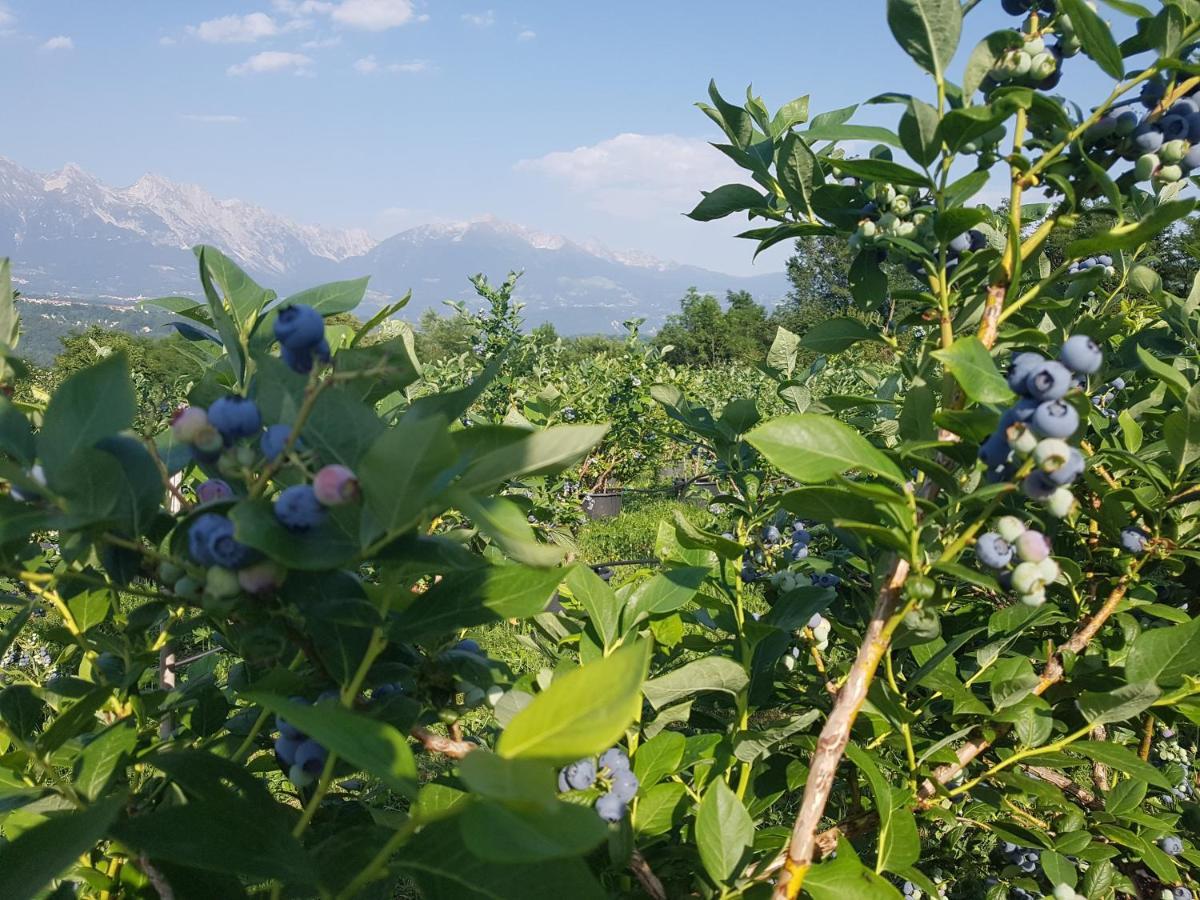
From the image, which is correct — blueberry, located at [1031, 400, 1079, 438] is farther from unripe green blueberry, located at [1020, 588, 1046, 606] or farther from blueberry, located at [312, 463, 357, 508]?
blueberry, located at [312, 463, 357, 508]

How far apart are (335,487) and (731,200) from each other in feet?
2.36

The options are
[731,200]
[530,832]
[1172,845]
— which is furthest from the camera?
[1172,845]

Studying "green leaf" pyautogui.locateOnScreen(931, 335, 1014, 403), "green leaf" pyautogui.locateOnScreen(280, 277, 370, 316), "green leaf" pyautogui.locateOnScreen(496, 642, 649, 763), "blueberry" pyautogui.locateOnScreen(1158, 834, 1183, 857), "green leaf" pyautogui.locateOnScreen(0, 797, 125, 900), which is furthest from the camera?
"blueberry" pyautogui.locateOnScreen(1158, 834, 1183, 857)

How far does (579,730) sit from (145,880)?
66cm

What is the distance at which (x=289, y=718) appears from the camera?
1.28 ft

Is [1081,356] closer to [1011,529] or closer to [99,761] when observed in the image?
[1011,529]

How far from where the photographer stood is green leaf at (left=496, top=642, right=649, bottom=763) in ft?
1.12

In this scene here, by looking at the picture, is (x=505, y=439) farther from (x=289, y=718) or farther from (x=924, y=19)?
(x=924, y=19)

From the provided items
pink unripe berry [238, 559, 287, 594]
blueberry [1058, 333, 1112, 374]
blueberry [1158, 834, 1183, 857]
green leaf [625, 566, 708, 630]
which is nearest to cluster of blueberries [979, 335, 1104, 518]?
blueberry [1058, 333, 1112, 374]

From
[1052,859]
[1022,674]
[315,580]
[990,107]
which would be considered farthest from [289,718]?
[1052,859]

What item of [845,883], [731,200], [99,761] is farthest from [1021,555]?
[99,761]

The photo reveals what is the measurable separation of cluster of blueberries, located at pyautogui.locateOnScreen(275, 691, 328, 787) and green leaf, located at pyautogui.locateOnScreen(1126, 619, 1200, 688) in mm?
890

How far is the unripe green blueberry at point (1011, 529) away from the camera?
715 millimetres

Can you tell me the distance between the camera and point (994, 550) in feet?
2.35
